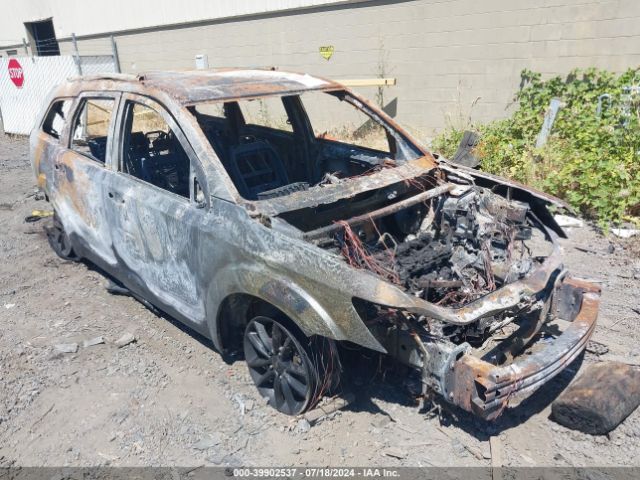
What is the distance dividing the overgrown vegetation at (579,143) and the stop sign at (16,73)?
10069 millimetres

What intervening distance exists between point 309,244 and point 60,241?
371 centimetres

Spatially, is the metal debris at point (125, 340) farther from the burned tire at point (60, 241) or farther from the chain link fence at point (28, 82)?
the chain link fence at point (28, 82)

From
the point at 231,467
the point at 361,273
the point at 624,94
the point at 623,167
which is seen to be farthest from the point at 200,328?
the point at 624,94

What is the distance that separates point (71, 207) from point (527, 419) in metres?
3.91

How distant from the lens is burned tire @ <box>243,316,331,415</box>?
3.14 m

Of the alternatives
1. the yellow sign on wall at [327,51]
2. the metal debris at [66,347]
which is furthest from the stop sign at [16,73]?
the metal debris at [66,347]

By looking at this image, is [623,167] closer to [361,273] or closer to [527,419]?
[527,419]

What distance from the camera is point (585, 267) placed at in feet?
16.9

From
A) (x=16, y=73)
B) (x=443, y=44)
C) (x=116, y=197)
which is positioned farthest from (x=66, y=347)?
(x=16, y=73)

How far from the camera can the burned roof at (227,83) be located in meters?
3.67

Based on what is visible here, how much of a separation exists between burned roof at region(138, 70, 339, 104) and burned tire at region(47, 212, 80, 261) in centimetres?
217

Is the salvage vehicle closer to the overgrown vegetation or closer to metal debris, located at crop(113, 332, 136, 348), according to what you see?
metal debris, located at crop(113, 332, 136, 348)

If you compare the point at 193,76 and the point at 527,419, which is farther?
the point at 193,76

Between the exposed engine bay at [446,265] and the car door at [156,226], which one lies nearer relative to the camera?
the exposed engine bay at [446,265]
